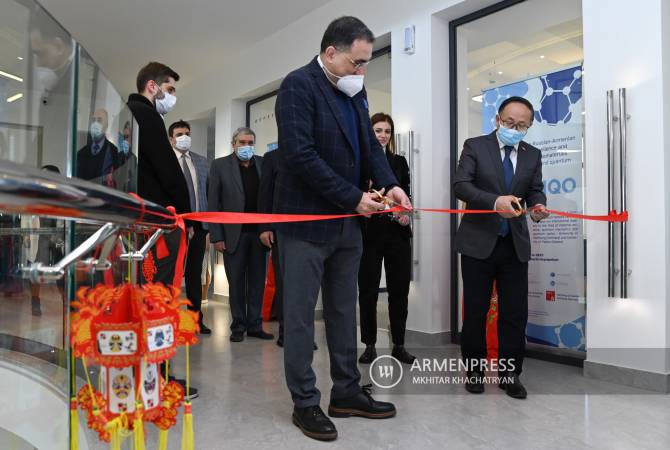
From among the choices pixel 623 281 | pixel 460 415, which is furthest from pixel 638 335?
pixel 460 415

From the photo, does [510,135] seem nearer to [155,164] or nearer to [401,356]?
[401,356]

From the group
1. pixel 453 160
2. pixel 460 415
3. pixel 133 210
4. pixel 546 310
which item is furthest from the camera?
pixel 453 160

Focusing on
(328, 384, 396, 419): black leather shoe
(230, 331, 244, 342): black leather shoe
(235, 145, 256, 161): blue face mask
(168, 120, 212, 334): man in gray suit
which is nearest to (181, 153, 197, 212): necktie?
(168, 120, 212, 334): man in gray suit

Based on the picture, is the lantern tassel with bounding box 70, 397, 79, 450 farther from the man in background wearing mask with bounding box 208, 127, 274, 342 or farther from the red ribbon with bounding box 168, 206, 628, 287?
the man in background wearing mask with bounding box 208, 127, 274, 342

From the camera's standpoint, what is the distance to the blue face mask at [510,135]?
9.02 ft

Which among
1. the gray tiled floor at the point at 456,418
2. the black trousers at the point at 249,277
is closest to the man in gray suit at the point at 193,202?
the black trousers at the point at 249,277

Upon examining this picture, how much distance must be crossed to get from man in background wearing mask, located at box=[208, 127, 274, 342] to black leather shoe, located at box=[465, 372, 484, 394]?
187 centimetres

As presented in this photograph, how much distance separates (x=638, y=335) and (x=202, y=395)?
7.36ft

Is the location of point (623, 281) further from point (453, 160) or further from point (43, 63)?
point (43, 63)

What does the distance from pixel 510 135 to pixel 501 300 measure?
849mm

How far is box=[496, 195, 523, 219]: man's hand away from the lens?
2.50 m

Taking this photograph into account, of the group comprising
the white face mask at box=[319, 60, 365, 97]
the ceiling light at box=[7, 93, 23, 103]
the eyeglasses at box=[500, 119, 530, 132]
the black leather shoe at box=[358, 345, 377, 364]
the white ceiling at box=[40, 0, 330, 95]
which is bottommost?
the black leather shoe at box=[358, 345, 377, 364]

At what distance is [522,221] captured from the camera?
8.93 feet

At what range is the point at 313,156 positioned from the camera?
205 centimetres
